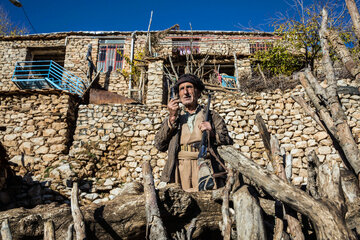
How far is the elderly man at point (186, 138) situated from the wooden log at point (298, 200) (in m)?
0.43

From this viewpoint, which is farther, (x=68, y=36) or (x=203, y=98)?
(x=68, y=36)

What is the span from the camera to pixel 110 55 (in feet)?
47.0

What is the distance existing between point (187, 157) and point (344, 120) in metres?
1.69

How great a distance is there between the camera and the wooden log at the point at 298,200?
1446mm

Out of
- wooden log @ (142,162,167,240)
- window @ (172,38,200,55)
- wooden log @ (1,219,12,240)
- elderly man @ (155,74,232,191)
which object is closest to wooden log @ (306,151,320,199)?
elderly man @ (155,74,232,191)

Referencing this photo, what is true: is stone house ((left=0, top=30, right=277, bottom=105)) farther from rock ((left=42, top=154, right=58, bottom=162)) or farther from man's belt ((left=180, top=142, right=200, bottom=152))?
man's belt ((left=180, top=142, right=200, bottom=152))

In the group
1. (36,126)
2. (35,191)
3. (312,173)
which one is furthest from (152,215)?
(36,126)

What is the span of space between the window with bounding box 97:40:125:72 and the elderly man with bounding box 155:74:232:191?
12.3 meters

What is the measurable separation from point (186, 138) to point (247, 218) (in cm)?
113

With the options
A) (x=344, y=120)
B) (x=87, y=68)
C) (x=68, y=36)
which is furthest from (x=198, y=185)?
(x=68, y=36)

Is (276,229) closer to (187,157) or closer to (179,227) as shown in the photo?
(179,227)

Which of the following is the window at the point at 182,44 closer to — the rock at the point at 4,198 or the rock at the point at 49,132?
the rock at the point at 49,132

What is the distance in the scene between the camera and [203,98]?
8766mm

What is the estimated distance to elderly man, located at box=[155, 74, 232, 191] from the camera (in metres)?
2.46
